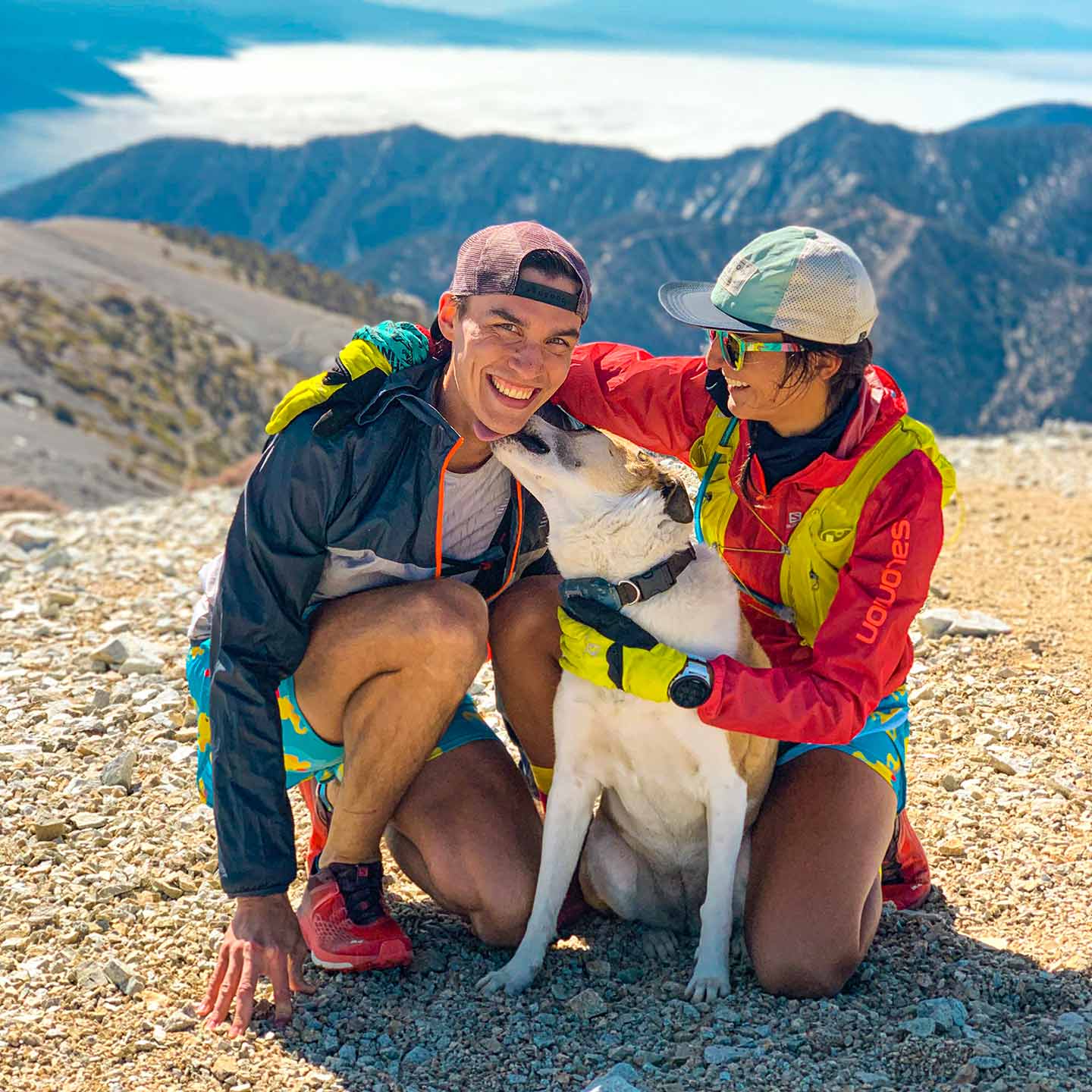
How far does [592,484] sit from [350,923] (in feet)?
5.76

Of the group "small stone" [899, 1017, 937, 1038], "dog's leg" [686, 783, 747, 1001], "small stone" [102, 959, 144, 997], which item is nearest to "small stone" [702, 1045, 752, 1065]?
"dog's leg" [686, 783, 747, 1001]

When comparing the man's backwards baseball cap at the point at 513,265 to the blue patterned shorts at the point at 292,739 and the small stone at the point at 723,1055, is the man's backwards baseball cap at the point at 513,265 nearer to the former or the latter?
the blue patterned shorts at the point at 292,739

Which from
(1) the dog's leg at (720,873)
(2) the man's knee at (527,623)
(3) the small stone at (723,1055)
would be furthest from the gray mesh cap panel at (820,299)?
(3) the small stone at (723,1055)

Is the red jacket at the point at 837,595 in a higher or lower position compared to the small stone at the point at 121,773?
higher

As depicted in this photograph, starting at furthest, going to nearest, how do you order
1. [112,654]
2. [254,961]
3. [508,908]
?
[112,654] → [508,908] → [254,961]

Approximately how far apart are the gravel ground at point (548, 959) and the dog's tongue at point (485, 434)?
1884 mm

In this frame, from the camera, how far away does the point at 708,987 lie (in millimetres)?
4105

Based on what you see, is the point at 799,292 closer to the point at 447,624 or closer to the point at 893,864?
the point at 447,624

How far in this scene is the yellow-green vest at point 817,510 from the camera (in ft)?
13.8

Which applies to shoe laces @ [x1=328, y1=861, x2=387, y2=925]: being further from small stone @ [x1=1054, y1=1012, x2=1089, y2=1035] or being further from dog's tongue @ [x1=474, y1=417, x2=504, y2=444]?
small stone @ [x1=1054, y1=1012, x2=1089, y2=1035]

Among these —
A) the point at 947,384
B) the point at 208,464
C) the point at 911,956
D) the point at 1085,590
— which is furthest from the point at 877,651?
the point at 947,384

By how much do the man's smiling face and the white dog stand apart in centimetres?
13

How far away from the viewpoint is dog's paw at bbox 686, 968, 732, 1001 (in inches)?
161

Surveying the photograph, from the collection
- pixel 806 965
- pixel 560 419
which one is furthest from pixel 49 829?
pixel 806 965
